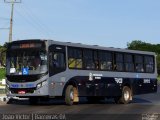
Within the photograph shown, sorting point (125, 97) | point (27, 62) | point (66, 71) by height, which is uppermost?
point (27, 62)

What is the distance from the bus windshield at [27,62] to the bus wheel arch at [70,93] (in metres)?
1.65

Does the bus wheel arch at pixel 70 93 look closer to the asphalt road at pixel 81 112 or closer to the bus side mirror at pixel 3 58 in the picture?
the asphalt road at pixel 81 112

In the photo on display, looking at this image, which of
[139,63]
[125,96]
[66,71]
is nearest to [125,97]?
[125,96]

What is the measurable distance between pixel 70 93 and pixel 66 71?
1.02 metres

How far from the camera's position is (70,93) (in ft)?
79.1

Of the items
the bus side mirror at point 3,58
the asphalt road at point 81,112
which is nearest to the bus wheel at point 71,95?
the asphalt road at point 81,112

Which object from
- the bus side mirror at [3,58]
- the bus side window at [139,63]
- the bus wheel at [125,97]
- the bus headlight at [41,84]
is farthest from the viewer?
the bus side window at [139,63]

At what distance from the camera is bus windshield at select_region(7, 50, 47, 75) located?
23.1 metres

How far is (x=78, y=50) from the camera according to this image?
25.2m

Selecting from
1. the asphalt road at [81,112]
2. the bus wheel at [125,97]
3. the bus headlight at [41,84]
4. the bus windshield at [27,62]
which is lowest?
the asphalt road at [81,112]

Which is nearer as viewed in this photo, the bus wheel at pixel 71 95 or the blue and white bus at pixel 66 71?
the blue and white bus at pixel 66 71

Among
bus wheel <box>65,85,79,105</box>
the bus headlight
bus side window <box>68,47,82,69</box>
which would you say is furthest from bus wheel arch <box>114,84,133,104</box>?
the bus headlight

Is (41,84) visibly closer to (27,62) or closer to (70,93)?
(27,62)

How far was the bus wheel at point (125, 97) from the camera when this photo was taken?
28.1 metres
